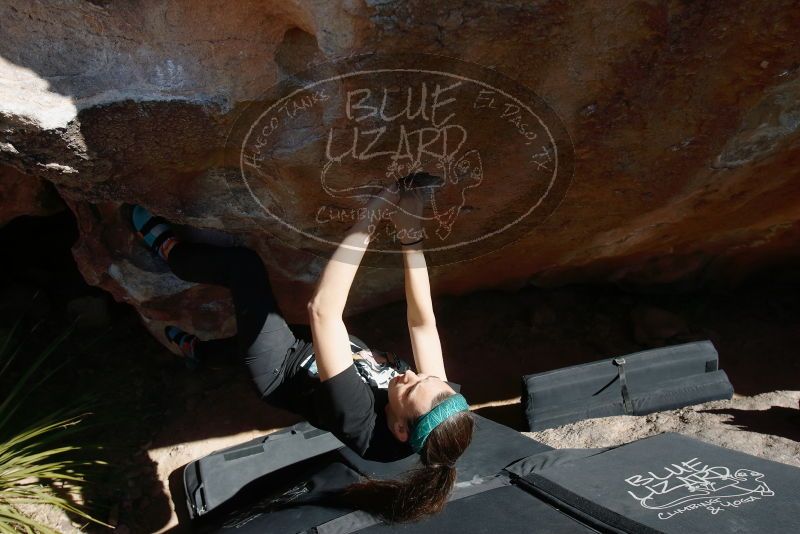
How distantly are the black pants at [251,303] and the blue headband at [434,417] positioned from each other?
0.58 metres

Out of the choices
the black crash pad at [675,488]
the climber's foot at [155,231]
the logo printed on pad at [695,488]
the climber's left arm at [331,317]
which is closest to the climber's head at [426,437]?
the climber's left arm at [331,317]

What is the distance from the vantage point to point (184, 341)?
2695 mm

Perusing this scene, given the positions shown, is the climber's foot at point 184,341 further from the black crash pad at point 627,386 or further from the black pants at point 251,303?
the black crash pad at point 627,386

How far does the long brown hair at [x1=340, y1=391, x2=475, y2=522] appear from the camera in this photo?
1730mm

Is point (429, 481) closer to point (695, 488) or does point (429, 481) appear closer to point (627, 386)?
point (695, 488)

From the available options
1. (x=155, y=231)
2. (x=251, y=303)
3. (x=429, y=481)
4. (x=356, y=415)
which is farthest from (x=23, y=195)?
(x=429, y=481)

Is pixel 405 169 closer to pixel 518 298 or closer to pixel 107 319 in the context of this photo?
pixel 518 298

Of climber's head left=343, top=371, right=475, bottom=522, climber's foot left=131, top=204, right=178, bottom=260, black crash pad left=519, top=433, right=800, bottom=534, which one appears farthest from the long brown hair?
climber's foot left=131, top=204, right=178, bottom=260

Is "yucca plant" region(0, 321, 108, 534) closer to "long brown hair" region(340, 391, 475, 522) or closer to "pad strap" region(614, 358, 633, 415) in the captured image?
"long brown hair" region(340, 391, 475, 522)

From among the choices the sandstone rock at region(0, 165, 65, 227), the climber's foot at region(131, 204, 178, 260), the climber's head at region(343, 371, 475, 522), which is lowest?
the climber's head at region(343, 371, 475, 522)

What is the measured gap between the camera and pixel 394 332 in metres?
3.47

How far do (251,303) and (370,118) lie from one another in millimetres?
677

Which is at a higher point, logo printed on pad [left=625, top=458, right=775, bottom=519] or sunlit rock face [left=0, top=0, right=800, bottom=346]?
sunlit rock face [left=0, top=0, right=800, bottom=346]

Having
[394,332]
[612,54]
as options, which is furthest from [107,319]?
[612,54]
